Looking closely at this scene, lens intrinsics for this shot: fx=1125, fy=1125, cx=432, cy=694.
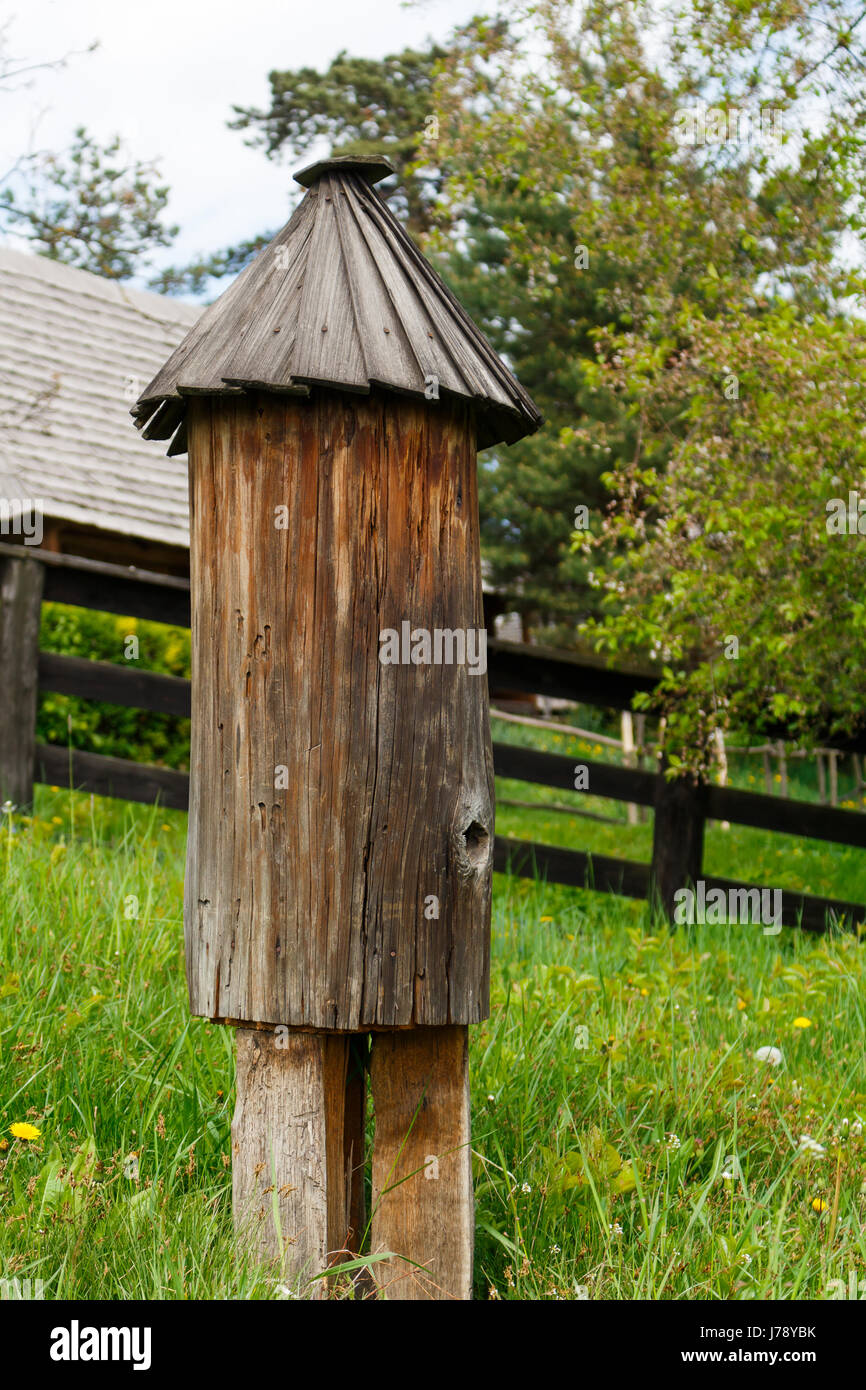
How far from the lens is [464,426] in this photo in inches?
87.7

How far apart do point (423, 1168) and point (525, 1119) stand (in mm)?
662

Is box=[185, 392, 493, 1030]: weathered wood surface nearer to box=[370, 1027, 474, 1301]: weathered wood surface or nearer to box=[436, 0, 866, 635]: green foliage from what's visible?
box=[370, 1027, 474, 1301]: weathered wood surface

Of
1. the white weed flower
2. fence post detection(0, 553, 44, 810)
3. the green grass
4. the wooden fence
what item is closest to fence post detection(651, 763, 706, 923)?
the wooden fence

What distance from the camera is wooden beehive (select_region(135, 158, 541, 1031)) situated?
6.73 ft

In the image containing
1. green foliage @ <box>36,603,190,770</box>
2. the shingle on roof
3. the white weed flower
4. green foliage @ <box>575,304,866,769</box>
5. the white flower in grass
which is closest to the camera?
the white flower in grass

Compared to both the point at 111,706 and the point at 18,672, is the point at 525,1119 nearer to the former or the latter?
the point at 18,672

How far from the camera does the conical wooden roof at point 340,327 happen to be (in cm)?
203

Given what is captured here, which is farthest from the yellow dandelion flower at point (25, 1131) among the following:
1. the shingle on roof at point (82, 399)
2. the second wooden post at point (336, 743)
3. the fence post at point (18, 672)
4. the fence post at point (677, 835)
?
the shingle on roof at point (82, 399)

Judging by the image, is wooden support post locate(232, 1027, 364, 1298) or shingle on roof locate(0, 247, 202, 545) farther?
shingle on roof locate(0, 247, 202, 545)

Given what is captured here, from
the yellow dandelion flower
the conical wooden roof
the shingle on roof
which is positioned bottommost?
the yellow dandelion flower

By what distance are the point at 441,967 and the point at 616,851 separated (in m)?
8.06

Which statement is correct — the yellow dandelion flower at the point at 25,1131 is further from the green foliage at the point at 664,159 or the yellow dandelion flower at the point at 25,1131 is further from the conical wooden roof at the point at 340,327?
the green foliage at the point at 664,159

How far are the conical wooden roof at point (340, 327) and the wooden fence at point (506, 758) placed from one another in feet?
12.7
